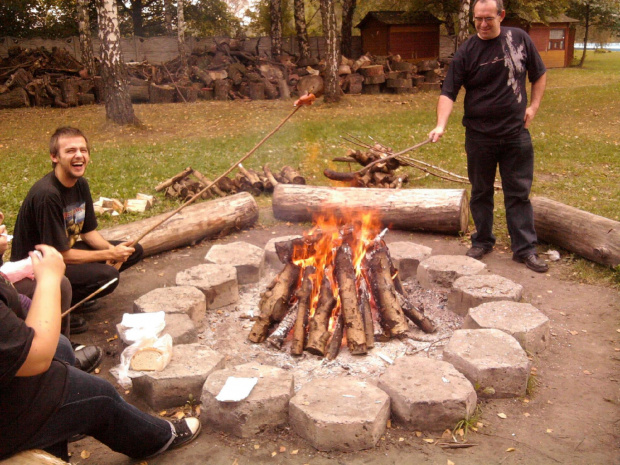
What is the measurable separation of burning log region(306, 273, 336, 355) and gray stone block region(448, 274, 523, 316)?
109cm

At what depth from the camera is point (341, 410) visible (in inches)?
128

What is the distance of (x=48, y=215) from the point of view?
416 centimetres

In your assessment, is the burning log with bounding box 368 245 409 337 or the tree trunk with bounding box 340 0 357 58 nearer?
the burning log with bounding box 368 245 409 337

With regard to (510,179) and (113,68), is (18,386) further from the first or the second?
(113,68)

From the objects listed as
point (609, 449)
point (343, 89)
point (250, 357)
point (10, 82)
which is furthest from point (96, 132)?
point (609, 449)

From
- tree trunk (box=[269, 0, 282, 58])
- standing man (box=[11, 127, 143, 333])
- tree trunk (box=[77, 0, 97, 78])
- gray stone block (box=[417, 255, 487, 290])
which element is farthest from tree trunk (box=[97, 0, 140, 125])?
tree trunk (box=[269, 0, 282, 58])

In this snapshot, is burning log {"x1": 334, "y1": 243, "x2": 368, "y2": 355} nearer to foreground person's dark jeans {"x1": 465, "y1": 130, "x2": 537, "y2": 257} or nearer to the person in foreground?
the person in foreground

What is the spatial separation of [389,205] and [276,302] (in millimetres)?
2641

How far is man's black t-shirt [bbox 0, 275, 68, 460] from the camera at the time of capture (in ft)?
7.23

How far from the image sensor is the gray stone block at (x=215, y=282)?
4.97 meters

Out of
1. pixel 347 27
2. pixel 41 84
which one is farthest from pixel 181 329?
pixel 347 27

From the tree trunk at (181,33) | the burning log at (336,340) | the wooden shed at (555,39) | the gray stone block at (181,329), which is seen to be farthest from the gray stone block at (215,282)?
the wooden shed at (555,39)

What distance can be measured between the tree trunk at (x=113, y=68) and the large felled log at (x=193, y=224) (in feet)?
26.7

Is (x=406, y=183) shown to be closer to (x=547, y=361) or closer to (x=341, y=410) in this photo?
(x=547, y=361)
